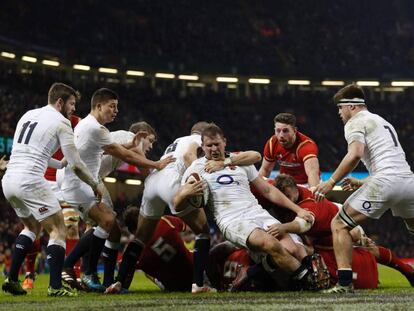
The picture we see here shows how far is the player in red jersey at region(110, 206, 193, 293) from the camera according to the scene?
28.1 ft

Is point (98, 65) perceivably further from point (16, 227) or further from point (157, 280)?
point (157, 280)

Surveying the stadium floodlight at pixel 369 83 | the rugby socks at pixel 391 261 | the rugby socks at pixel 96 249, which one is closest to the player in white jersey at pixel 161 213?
the rugby socks at pixel 96 249

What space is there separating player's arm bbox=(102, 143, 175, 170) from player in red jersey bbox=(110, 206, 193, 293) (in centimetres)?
76

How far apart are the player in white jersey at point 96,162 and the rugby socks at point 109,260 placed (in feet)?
0.31

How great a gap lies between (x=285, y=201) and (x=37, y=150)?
261cm

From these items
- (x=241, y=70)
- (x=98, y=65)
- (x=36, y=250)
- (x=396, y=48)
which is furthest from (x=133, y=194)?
(x=36, y=250)

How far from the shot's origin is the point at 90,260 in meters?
8.83

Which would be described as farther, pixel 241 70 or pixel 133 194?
pixel 241 70

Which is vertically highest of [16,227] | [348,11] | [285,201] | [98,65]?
[348,11]

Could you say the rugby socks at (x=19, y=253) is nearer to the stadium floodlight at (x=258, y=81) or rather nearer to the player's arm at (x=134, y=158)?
the player's arm at (x=134, y=158)

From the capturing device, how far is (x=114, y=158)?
973cm

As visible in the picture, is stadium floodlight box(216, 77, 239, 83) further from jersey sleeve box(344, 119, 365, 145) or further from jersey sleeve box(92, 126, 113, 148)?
jersey sleeve box(344, 119, 365, 145)

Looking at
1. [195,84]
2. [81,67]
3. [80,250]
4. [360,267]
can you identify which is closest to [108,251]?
[80,250]

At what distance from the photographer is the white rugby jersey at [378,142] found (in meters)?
7.55
